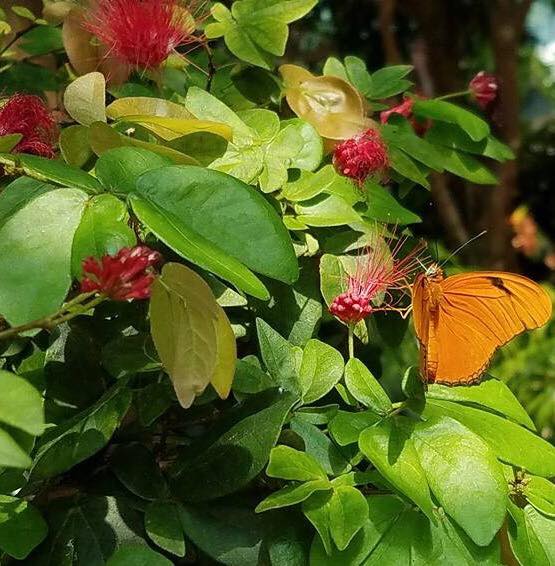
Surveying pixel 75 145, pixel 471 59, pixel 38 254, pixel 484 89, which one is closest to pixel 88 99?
pixel 75 145

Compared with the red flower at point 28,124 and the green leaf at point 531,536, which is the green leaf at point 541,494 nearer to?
the green leaf at point 531,536

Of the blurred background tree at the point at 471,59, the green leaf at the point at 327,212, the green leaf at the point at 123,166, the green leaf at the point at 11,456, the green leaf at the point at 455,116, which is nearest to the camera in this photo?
the green leaf at the point at 11,456

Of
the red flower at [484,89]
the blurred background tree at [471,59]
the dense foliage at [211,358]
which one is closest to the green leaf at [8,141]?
the dense foliage at [211,358]

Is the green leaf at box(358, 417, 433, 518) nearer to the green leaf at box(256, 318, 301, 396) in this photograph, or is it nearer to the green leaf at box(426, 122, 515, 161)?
the green leaf at box(256, 318, 301, 396)

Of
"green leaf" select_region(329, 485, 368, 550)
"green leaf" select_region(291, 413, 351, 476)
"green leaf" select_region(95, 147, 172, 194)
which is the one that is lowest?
"green leaf" select_region(291, 413, 351, 476)

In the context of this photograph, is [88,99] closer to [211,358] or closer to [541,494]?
[211,358]

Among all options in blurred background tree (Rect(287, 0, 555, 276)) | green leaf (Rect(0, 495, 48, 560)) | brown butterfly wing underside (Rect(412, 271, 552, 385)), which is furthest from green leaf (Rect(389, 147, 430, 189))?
blurred background tree (Rect(287, 0, 555, 276))
